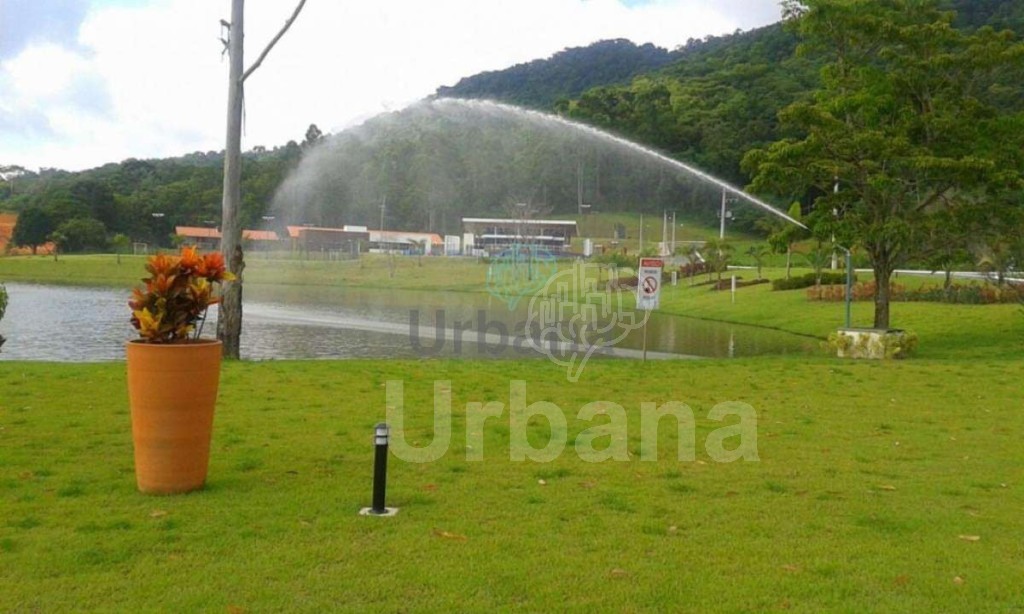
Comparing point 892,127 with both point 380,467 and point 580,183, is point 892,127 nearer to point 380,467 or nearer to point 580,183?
point 380,467

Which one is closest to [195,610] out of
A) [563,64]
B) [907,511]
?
[907,511]

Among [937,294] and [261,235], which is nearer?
[937,294]

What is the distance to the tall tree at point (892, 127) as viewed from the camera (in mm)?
23703

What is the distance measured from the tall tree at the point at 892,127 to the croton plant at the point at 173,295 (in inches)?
773

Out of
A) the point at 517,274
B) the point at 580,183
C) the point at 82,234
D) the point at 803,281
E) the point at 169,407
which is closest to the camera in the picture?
the point at 169,407

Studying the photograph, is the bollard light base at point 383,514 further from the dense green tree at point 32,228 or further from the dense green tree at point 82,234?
the dense green tree at point 32,228

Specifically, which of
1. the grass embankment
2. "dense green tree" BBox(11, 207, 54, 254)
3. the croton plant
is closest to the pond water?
the grass embankment

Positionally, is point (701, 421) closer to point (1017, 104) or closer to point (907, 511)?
point (907, 511)

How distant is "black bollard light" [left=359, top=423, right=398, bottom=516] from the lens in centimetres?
642

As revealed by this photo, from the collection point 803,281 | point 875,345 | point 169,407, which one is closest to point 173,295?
point 169,407

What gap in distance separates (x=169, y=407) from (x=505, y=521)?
269cm

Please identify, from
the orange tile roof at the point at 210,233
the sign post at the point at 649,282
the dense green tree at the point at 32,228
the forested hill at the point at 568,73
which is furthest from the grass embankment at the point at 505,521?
the dense green tree at the point at 32,228

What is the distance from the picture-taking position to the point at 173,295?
279 inches

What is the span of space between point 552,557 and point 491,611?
966 mm
